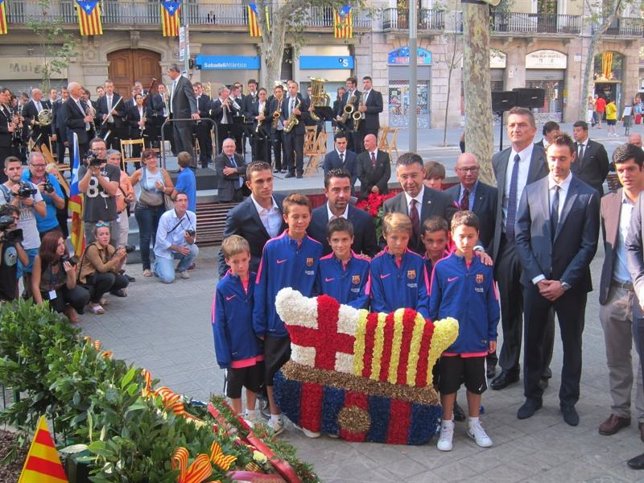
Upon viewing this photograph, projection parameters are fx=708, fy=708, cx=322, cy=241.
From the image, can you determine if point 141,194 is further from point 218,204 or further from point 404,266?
point 404,266

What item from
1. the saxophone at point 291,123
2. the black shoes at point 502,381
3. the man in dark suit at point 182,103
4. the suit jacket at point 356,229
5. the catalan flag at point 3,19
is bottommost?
the black shoes at point 502,381

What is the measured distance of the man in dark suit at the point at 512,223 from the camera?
5.58 metres

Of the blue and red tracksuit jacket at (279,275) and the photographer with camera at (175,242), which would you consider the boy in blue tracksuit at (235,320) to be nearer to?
the blue and red tracksuit jacket at (279,275)

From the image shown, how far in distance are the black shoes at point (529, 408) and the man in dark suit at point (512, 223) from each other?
0.45m

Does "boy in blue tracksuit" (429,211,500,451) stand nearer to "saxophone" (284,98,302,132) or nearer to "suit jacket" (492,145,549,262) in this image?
"suit jacket" (492,145,549,262)

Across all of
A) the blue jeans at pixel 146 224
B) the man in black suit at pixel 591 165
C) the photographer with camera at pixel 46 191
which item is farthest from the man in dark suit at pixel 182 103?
the man in black suit at pixel 591 165

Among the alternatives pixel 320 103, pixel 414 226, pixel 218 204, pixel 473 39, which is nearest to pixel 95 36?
pixel 320 103

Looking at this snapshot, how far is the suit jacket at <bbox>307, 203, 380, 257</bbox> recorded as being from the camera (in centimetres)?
526

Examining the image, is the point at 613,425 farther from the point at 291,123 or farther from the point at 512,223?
the point at 291,123

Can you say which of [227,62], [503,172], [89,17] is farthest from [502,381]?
[227,62]

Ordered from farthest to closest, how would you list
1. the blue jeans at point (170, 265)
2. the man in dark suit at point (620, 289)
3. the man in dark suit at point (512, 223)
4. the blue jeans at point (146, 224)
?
1. the blue jeans at point (146, 224)
2. the blue jeans at point (170, 265)
3. the man in dark suit at point (512, 223)
4. the man in dark suit at point (620, 289)

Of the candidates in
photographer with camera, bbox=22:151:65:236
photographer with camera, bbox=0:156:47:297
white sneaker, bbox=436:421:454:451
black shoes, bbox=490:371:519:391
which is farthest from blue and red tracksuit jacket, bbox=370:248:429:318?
photographer with camera, bbox=22:151:65:236

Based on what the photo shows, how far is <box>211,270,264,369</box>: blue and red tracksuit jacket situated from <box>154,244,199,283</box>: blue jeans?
495 centimetres

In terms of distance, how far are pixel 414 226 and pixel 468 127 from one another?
636cm
